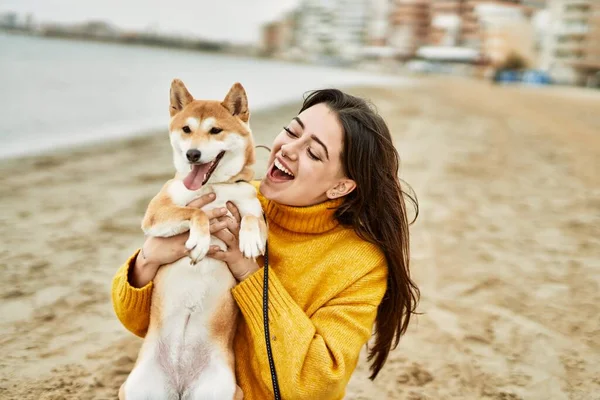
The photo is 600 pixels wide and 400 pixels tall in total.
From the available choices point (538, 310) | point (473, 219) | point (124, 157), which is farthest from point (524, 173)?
point (124, 157)

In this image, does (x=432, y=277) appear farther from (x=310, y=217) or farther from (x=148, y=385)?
(x=148, y=385)

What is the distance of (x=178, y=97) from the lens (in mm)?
2330

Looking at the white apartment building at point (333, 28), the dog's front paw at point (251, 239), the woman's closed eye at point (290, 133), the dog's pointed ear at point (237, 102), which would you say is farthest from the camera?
the white apartment building at point (333, 28)

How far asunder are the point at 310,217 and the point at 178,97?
85 cm

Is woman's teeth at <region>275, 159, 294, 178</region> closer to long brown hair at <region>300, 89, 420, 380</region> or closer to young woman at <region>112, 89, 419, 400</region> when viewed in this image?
young woman at <region>112, 89, 419, 400</region>

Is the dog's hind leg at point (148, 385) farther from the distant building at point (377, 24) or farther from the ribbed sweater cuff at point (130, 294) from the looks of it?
the distant building at point (377, 24)

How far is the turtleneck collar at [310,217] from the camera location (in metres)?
2.12

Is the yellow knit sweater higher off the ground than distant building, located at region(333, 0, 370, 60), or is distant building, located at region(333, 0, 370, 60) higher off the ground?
distant building, located at region(333, 0, 370, 60)

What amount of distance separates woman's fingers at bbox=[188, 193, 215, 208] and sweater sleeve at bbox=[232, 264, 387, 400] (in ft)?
1.29

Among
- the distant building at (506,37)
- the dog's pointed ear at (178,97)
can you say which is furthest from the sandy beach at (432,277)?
the distant building at (506,37)

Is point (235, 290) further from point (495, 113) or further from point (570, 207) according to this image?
point (495, 113)

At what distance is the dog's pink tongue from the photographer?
211 cm

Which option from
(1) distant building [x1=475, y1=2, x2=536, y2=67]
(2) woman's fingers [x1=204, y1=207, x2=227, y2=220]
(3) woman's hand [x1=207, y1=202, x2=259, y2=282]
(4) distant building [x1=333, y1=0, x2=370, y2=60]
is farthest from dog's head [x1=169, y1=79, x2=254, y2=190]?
(4) distant building [x1=333, y1=0, x2=370, y2=60]

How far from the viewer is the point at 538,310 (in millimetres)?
4152
